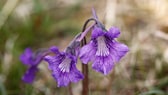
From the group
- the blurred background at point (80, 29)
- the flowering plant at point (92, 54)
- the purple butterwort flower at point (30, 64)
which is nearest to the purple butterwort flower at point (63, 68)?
the flowering plant at point (92, 54)

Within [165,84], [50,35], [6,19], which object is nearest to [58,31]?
[50,35]

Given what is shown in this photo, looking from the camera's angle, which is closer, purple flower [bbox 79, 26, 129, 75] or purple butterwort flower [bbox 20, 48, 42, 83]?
purple flower [bbox 79, 26, 129, 75]

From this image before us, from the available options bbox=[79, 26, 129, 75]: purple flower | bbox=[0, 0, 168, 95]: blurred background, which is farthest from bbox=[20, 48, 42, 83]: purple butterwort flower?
bbox=[79, 26, 129, 75]: purple flower

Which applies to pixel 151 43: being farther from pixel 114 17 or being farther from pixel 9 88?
pixel 9 88

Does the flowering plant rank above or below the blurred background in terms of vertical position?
below

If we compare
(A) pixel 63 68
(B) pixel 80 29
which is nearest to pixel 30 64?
(A) pixel 63 68

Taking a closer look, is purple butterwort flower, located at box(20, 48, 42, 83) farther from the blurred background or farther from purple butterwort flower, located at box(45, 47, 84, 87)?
purple butterwort flower, located at box(45, 47, 84, 87)

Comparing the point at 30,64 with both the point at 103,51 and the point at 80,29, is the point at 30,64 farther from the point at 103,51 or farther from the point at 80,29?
the point at 80,29
